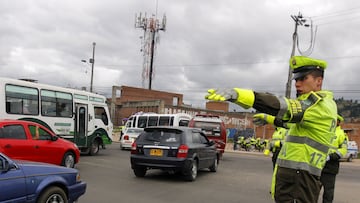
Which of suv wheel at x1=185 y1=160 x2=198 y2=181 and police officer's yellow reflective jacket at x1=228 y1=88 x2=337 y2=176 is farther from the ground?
police officer's yellow reflective jacket at x1=228 y1=88 x2=337 y2=176

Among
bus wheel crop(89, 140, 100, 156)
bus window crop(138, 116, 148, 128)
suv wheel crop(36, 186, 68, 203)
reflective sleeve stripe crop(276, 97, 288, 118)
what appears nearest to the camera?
reflective sleeve stripe crop(276, 97, 288, 118)

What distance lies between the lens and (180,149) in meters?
10.9

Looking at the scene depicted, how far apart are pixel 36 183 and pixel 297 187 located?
13.1ft

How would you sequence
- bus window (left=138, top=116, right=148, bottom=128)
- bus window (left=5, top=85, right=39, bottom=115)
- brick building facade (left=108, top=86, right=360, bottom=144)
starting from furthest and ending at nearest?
brick building facade (left=108, top=86, right=360, bottom=144) < bus window (left=138, top=116, right=148, bottom=128) < bus window (left=5, top=85, right=39, bottom=115)

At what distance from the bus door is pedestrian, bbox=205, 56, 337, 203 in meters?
15.5

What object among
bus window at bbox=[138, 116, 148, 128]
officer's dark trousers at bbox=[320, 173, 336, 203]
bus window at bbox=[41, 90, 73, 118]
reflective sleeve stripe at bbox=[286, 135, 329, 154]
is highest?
reflective sleeve stripe at bbox=[286, 135, 329, 154]

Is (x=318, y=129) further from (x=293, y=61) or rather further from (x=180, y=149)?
(x=180, y=149)

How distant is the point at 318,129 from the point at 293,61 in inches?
23.9

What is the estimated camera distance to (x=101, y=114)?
64.2ft

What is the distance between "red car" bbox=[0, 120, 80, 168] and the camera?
9.92 meters

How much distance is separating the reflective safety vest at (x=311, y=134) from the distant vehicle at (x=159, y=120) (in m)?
19.5

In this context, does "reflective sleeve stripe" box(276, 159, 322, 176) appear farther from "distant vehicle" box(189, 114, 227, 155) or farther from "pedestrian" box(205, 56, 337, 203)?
"distant vehicle" box(189, 114, 227, 155)

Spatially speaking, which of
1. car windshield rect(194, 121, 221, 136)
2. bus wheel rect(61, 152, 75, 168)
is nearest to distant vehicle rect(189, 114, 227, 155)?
car windshield rect(194, 121, 221, 136)

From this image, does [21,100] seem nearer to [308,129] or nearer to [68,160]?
[68,160]
